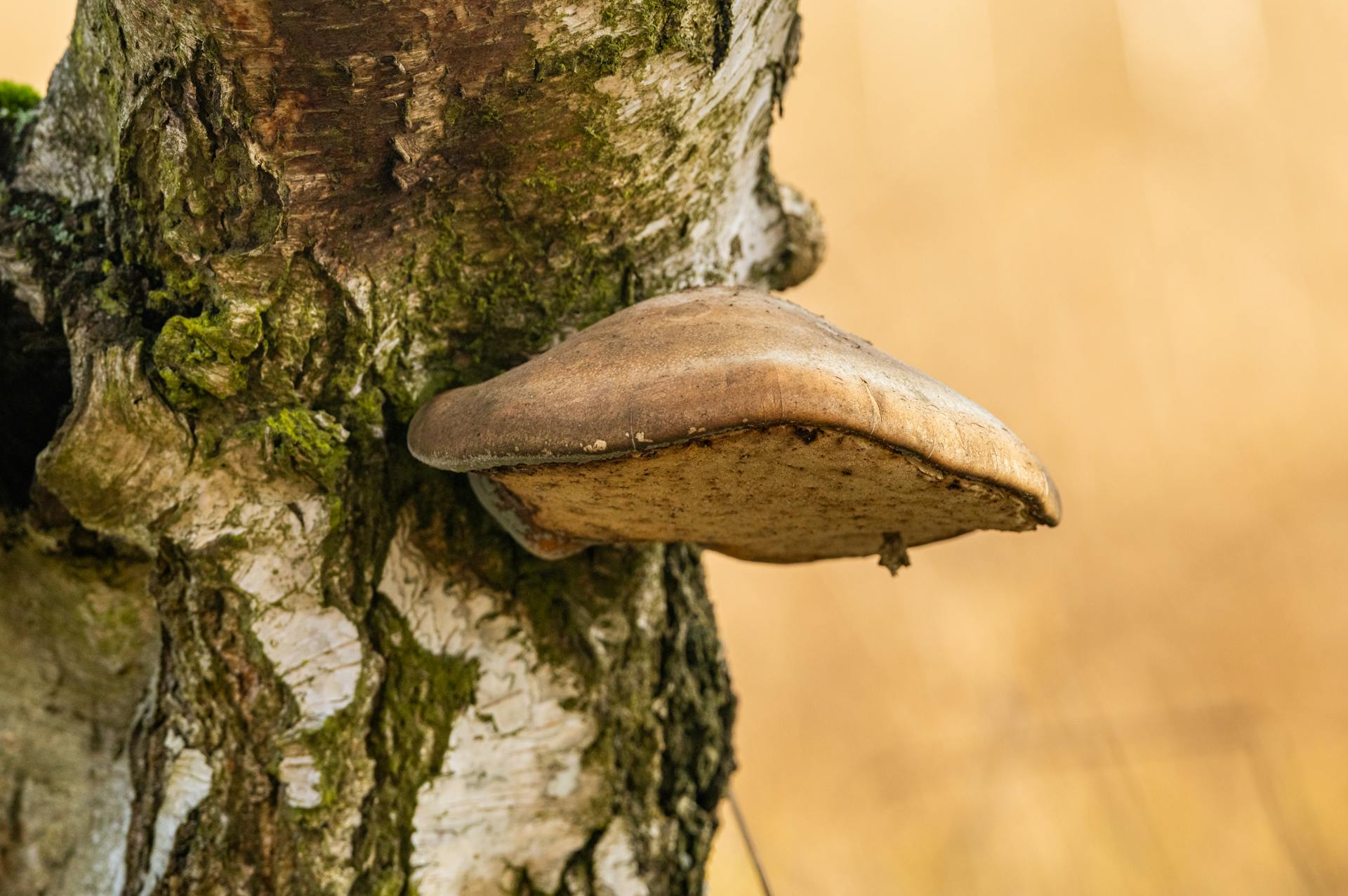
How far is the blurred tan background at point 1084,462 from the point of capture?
17.3 ft

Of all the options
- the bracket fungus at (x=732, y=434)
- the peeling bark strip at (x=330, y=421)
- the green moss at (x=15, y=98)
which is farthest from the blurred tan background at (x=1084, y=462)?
the bracket fungus at (x=732, y=434)

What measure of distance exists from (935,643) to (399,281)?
466 centimetres

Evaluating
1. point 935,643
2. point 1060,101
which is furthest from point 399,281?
point 1060,101

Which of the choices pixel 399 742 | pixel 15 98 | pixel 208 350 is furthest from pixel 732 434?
pixel 15 98

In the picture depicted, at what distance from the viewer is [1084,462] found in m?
5.91

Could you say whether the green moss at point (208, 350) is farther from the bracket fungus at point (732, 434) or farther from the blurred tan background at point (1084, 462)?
the blurred tan background at point (1084, 462)

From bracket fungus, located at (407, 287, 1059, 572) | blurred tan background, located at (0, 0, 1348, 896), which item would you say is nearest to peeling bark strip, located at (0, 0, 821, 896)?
bracket fungus, located at (407, 287, 1059, 572)

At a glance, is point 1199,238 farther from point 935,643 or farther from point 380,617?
point 380,617

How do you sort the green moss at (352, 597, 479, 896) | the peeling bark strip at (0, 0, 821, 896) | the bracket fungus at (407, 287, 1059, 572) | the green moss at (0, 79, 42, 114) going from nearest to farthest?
the bracket fungus at (407, 287, 1059, 572), the peeling bark strip at (0, 0, 821, 896), the green moss at (352, 597, 479, 896), the green moss at (0, 79, 42, 114)

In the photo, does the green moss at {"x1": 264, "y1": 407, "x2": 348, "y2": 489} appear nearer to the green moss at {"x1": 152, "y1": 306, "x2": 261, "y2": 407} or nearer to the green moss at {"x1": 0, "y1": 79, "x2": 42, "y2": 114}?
the green moss at {"x1": 152, "y1": 306, "x2": 261, "y2": 407}

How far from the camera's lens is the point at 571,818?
6.91 feet

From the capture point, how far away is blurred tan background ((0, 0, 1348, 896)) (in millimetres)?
5277

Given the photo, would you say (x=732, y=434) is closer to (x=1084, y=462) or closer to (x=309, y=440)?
(x=309, y=440)

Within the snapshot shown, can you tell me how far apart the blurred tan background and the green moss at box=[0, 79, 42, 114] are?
4089mm
